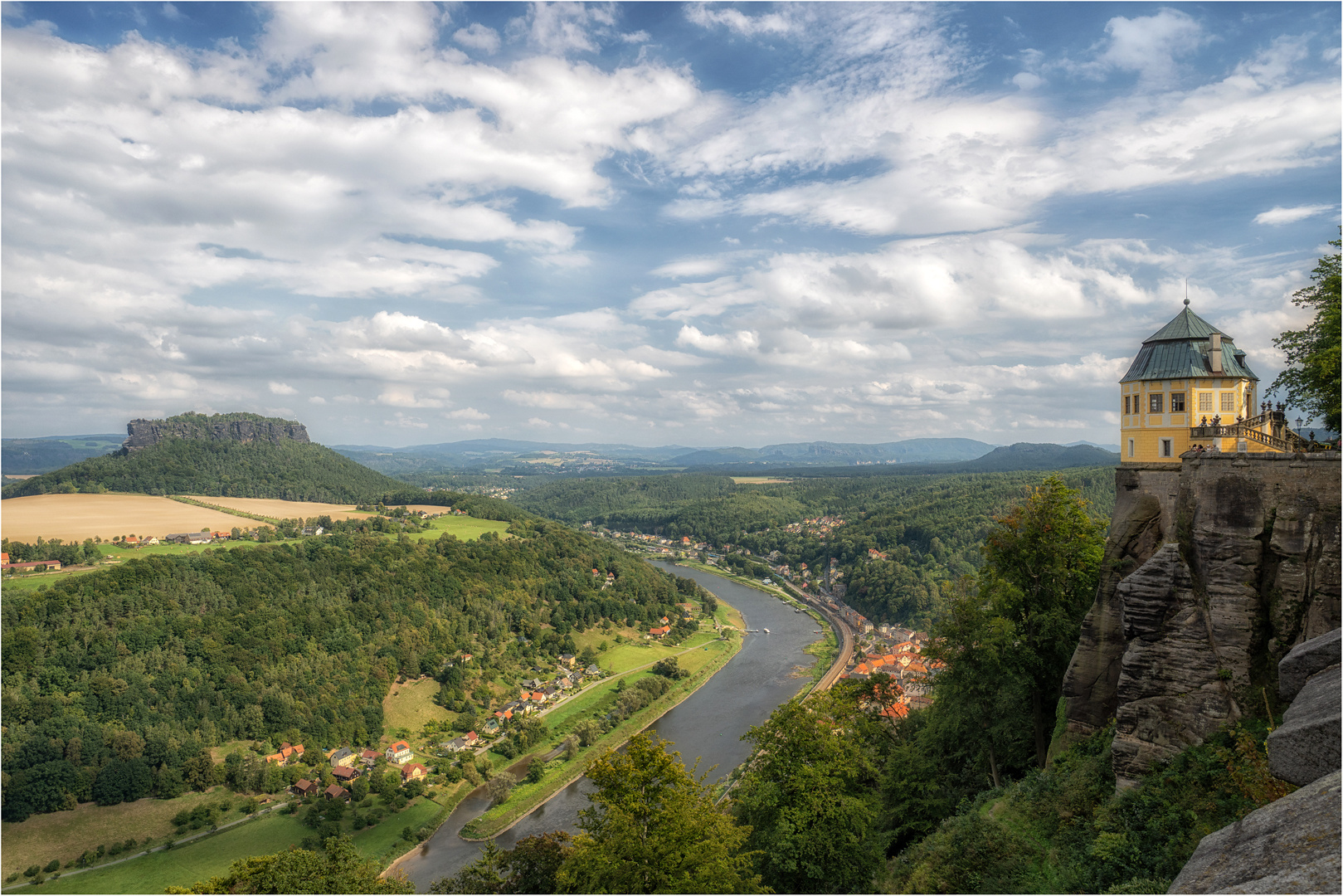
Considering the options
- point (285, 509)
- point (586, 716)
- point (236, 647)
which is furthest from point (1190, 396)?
point (285, 509)

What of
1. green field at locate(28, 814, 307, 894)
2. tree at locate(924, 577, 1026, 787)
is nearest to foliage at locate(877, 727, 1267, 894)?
tree at locate(924, 577, 1026, 787)

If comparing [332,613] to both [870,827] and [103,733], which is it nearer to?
[103,733]

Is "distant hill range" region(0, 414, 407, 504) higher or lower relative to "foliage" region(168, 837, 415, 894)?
higher

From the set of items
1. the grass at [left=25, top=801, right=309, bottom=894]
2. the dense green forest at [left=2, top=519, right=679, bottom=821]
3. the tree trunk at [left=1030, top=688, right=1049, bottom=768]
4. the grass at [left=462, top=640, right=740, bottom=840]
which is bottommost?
the grass at [left=25, top=801, right=309, bottom=894]

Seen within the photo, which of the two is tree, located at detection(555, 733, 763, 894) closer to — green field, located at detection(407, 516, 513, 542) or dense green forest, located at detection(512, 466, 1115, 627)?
dense green forest, located at detection(512, 466, 1115, 627)

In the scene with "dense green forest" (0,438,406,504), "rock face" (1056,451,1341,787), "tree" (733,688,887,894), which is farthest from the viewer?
"dense green forest" (0,438,406,504)

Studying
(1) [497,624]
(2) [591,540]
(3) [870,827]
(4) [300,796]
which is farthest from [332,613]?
(3) [870,827]
